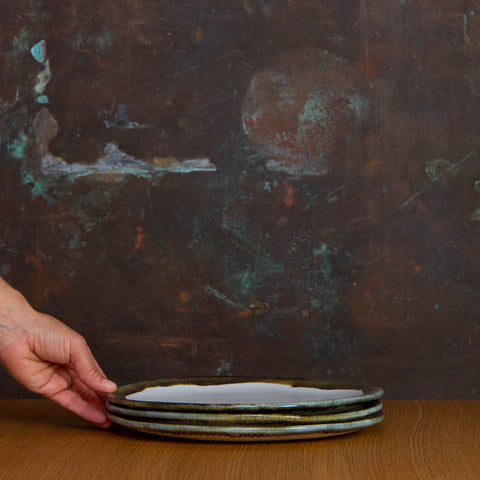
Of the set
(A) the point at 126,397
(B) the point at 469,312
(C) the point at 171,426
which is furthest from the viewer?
(B) the point at 469,312

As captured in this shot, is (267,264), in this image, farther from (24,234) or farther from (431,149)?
(24,234)

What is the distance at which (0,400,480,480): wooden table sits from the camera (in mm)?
819

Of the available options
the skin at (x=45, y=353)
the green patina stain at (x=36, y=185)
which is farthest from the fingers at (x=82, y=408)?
the green patina stain at (x=36, y=185)

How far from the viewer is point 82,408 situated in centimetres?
108

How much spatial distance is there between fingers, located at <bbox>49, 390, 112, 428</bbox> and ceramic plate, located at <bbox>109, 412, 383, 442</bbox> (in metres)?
0.12

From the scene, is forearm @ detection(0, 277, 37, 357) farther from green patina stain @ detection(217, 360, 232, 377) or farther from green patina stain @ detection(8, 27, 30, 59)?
green patina stain @ detection(8, 27, 30, 59)

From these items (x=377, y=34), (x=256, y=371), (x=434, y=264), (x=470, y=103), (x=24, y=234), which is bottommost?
(x=256, y=371)

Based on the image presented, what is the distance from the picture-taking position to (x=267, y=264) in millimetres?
1484

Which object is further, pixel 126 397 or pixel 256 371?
pixel 256 371

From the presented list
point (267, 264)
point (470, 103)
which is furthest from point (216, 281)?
point (470, 103)

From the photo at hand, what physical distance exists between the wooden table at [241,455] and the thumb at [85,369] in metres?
0.07

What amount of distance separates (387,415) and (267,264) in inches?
17.0

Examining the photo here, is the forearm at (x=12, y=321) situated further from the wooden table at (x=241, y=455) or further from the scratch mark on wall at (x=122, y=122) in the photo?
the scratch mark on wall at (x=122, y=122)

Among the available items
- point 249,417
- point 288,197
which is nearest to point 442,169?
point 288,197
